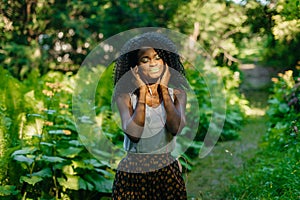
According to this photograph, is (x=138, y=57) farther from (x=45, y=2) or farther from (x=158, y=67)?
(x=45, y=2)

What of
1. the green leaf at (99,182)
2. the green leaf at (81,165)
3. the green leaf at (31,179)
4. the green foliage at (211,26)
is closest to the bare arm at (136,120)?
the green leaf at (31,179)

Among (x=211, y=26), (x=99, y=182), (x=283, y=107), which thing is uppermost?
(x=211, y=26)

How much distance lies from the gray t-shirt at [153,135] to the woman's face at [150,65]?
0.15 m

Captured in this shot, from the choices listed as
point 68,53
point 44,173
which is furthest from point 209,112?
point 68,53

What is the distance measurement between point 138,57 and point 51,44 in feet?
32.8

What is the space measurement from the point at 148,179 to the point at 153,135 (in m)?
0.28

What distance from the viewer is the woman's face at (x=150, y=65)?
2.48 m

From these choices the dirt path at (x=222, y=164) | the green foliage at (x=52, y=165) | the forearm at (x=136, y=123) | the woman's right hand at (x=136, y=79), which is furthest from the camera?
the dirt path at (x=222, y=164)

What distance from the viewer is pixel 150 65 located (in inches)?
97.5

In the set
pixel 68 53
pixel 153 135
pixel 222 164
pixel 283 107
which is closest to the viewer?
pixel 153 135

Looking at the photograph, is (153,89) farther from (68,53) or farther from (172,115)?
(68,53)

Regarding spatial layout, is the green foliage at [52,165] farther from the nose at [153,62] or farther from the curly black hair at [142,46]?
the nose at [153,62]

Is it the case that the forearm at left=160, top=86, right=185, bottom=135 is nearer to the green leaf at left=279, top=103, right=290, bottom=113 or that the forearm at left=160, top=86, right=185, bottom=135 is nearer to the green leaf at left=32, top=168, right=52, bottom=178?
the green leaf at left=32, top=168, right=52, bottom=178

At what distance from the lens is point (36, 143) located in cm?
432
